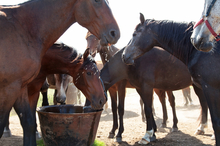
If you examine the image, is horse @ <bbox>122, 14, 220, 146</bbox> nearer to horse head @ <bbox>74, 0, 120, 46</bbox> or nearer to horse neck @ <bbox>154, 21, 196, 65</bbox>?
horse neck @ <bbox>154, 21, 196, 65</bbox>

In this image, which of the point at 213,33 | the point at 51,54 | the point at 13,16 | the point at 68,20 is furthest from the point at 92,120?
the point at 213,33

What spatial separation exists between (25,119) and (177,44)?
9.10 ft

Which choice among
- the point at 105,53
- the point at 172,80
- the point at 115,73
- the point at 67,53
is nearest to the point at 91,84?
the point at 67,53

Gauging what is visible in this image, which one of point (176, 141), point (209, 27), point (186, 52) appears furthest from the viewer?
point (176, 141)

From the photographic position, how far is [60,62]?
3447mm

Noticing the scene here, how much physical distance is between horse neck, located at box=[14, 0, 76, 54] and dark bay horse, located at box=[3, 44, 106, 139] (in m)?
0.84

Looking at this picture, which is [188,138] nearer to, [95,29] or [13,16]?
[95,29]

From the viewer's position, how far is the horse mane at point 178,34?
340cm

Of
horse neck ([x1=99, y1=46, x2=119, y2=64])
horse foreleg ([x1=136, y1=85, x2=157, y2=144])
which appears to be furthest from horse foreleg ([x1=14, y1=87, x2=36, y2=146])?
horse neck ([x1=99, y1=46, x2=119, y2=64])

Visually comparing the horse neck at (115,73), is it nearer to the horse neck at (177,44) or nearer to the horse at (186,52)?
the horse at (186,52)

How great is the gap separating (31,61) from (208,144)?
379 centimetres

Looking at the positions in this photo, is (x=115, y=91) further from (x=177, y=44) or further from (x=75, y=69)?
(x=177, y=44)

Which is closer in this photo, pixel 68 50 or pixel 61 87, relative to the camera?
pixel 68 50

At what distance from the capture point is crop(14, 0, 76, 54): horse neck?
2406 millimetres
